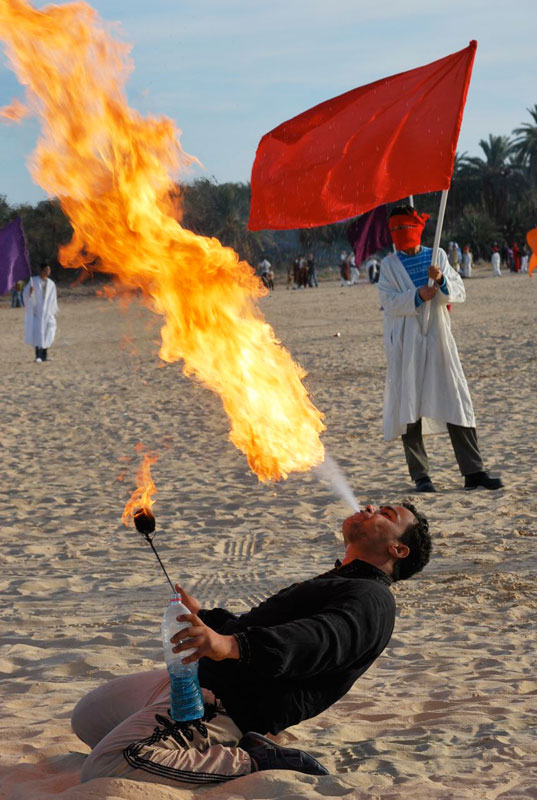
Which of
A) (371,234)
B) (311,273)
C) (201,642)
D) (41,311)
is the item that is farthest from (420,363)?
(311,273)

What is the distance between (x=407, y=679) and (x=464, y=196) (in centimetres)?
6770

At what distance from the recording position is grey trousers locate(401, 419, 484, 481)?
26.4 ft

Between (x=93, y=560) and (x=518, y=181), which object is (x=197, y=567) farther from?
(x=518, y=181)

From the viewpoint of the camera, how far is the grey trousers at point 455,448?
317 inches

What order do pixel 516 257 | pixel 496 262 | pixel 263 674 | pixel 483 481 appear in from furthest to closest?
pixel 516 257, pixel 496 262, pixel 483 481, pixel 263 674

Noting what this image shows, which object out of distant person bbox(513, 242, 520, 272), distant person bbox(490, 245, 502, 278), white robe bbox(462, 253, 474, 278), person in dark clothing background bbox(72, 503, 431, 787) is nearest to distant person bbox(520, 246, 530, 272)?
distant person bbox(513, 242, 520, 272)

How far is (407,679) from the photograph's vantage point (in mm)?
4477

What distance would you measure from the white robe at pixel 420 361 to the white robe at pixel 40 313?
1300 cm

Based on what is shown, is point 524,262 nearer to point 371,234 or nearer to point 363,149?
point 371,234

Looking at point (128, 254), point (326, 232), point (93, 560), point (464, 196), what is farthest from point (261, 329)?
point (464, 196)

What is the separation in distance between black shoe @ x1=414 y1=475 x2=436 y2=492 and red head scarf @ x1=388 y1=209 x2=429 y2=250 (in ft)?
6.01

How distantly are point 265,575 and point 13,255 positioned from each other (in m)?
15.4

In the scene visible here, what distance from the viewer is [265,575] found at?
245 inches

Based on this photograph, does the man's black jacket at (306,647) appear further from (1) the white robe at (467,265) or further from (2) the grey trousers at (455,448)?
(1) the white robe at (467,265)
